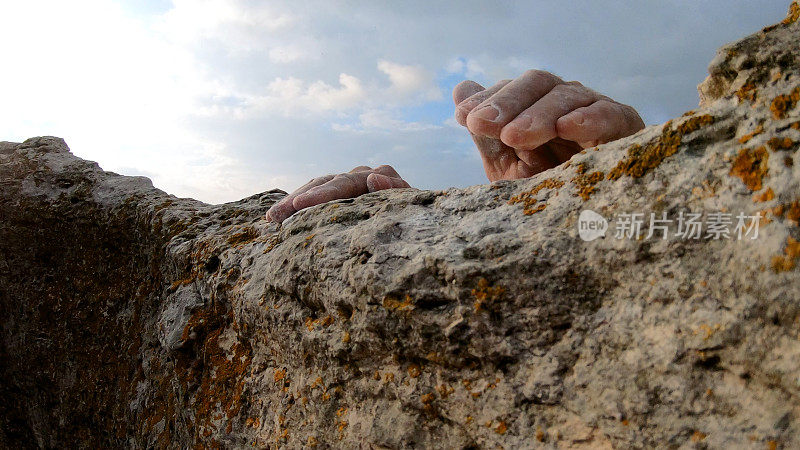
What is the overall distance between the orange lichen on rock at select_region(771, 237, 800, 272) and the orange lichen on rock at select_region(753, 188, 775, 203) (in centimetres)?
10

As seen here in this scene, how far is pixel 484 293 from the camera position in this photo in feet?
4.99

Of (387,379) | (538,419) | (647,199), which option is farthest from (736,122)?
(387,379)

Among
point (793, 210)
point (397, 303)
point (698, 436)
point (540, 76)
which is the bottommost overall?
point (698, 436)

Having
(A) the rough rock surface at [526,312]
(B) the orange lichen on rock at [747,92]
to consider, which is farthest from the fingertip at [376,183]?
(B) the orange lichen on rock at [747,92]

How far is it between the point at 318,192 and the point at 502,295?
140cm

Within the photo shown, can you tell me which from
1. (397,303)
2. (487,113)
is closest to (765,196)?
(397,303)

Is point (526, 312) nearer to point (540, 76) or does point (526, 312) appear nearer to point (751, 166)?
point (751, 166)

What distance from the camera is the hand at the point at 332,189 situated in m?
2.67

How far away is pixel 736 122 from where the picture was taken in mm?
1391

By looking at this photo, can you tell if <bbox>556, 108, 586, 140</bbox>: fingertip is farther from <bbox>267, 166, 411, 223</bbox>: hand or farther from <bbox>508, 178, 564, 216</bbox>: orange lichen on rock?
<bbox>267, 166, 411, 223</bbox>: hand

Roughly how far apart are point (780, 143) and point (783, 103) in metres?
0.13

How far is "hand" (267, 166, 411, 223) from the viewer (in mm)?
2674

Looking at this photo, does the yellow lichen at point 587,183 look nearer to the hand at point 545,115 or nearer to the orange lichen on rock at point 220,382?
the hand at point 545,115

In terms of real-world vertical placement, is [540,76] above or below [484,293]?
above
